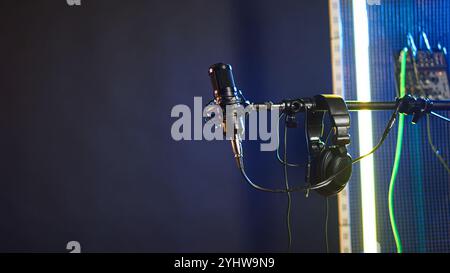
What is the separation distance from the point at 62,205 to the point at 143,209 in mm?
329

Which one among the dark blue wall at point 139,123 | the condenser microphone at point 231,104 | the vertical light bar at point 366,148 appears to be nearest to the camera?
the condenser microphone at point 231,104

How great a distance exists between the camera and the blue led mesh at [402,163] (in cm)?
211

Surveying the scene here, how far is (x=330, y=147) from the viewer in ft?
4.66

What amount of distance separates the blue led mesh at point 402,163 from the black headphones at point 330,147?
2.25ft

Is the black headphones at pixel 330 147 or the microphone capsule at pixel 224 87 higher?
the microphone capsule at pixel 224 87

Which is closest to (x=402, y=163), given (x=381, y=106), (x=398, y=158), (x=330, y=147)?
(x=398, y=158)

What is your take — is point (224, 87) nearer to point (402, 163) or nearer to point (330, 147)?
point (330, 147)

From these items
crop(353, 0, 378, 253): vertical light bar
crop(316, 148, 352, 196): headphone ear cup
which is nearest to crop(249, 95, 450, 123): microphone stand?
crop(316, 148, 352, 196): headphone ear cup

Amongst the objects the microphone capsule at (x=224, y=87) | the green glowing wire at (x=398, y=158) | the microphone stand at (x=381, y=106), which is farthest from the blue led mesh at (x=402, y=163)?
the microphone capsule at (x=224, y=87)

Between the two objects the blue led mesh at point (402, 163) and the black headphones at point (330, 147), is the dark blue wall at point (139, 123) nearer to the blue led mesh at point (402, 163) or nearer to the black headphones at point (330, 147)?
the blue led mesh at point (402, 163)

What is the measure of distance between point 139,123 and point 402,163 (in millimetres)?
1161

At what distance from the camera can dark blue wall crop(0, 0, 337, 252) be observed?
1984mm

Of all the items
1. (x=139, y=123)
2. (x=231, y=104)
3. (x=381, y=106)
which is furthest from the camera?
(x=139, y=123)

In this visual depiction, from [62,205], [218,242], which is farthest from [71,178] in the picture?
[218,242]
